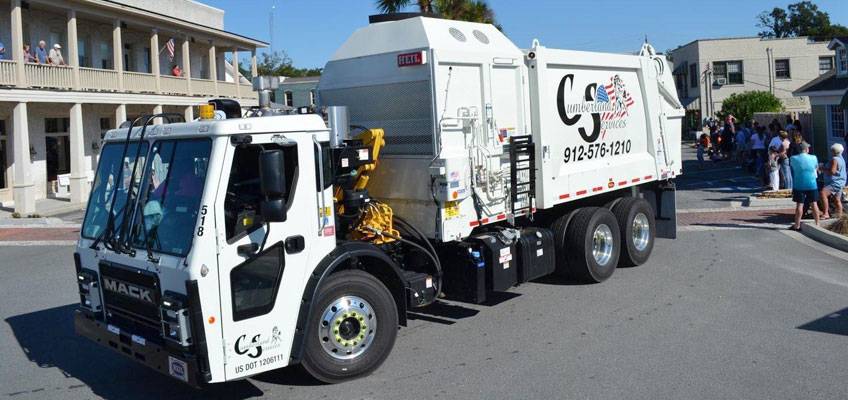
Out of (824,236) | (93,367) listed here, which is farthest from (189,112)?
(93,367)

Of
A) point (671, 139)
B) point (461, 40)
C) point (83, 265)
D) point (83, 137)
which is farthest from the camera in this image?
point (83, 137)

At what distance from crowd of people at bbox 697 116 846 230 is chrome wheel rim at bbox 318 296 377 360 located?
32.5 feet

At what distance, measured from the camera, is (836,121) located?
2561cm

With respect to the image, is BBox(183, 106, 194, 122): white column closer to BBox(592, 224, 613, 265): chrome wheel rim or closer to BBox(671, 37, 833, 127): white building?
BBox(592, 224, 613, 265): chrome wheel rim

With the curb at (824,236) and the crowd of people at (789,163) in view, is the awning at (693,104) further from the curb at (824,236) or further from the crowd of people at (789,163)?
the curb at (824,236)

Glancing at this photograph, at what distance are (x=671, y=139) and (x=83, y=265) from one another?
8808 millimetres

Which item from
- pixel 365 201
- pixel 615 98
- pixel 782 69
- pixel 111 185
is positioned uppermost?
pixel 782 69

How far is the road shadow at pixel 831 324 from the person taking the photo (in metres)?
7.39

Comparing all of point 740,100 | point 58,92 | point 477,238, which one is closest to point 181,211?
point 477,238

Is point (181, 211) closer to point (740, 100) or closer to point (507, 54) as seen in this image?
point (507, 54)

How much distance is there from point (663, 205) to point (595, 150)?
262 centimetres

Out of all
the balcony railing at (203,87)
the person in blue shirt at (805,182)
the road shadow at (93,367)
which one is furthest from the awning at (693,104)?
the road shadow at (93,367)

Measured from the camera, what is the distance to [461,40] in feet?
25.7

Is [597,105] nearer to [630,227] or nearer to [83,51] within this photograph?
[630,227]
